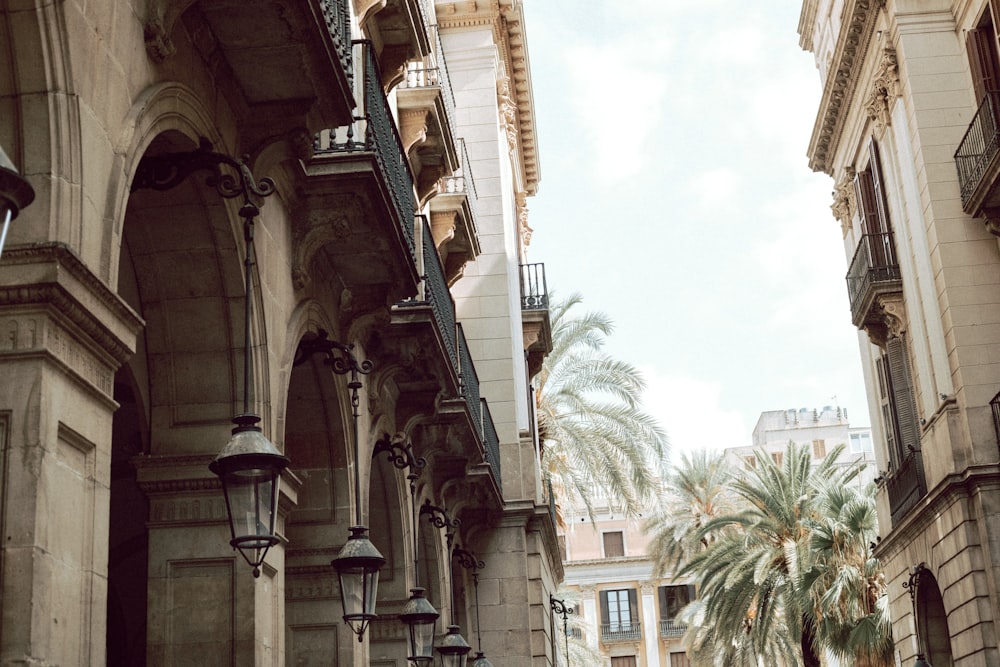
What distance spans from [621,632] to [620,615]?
110cm

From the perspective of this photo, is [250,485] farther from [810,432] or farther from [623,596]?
[810,432]

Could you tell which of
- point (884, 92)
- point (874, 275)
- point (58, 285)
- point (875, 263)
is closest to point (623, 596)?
point (875, 263)

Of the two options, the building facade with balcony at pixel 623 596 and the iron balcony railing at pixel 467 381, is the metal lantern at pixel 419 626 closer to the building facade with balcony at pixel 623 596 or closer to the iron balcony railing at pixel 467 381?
the iron balcony railing at pixel 467 381

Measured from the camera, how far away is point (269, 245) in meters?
9.77

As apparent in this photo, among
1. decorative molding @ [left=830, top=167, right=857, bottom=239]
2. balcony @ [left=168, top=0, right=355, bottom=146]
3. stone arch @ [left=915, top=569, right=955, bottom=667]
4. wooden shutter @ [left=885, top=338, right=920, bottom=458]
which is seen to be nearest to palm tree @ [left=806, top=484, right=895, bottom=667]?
stone arch @ [left=915, top=569, right=955, bottom=667]

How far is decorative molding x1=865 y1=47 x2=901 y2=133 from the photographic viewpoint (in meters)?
25.3

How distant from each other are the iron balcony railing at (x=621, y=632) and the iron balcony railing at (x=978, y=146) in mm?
53857

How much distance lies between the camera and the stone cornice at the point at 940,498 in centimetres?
2153

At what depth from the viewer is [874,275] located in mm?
26969

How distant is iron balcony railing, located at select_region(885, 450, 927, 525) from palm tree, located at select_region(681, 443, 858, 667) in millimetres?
4428

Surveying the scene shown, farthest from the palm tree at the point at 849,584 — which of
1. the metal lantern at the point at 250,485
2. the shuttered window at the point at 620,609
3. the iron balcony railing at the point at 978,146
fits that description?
the shuttered window at the point at 620,609

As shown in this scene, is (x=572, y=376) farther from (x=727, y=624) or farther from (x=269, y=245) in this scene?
(x=269, y=245)

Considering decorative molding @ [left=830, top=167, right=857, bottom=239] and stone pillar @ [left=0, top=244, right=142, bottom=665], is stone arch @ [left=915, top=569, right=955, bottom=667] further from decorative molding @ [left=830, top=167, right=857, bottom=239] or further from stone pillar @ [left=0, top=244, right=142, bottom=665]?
stone pillar @ [left=0, top=244, right=142, bottom=665]

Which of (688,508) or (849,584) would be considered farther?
(688,508)
